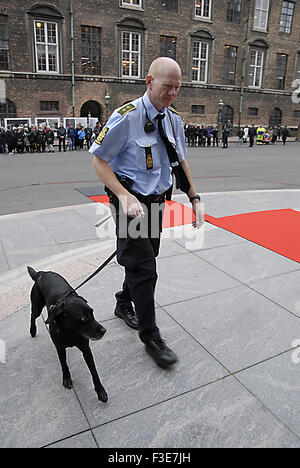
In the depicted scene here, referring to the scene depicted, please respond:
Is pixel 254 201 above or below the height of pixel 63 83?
below

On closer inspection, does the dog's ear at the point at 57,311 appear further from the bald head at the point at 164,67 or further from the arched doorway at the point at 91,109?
the arched doorway at the point at 91,109

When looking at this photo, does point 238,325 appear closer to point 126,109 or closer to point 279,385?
point 279,385

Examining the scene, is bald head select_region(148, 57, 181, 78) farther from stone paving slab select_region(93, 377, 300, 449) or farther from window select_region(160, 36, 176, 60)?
window select_region(160, 36, 176, 60)

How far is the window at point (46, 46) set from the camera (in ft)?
76.3

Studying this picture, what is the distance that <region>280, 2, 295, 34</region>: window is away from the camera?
107 feet

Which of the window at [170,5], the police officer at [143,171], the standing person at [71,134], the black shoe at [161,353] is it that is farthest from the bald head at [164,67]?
the window at [170,5]

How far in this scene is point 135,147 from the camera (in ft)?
7.71

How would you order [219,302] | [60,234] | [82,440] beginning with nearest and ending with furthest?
[82,440] < [219,302] < [60,234]

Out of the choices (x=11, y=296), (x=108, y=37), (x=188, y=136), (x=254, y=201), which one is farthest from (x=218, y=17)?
Answer: (x=11, y=296)

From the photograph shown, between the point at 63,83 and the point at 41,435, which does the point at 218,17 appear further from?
the point at 41,435

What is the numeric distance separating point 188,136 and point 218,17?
12267mm

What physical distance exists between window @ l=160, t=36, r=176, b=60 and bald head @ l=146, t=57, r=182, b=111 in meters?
27.9

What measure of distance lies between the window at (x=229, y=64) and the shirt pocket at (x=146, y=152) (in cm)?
3200

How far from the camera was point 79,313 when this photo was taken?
Result: 2.04 metres
